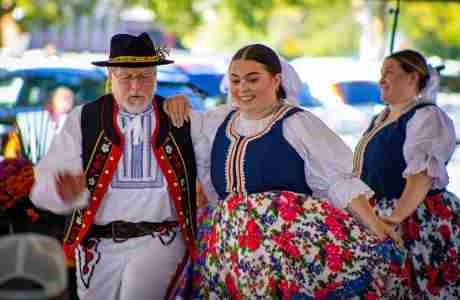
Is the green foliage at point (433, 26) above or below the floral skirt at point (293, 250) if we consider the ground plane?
below

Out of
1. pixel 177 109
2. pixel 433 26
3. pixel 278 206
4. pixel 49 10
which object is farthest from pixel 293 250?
pixel 433 26

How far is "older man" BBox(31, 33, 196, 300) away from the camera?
3.23m

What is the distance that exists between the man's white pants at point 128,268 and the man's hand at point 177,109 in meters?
0.46

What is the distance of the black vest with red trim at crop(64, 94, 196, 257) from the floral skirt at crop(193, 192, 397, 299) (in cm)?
18

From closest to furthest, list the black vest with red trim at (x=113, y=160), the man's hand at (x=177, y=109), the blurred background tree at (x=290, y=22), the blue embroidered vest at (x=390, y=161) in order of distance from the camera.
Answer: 1. the black vest with red trim at (x=113, y=160)
2. the man's hand at (x=177, y=109)
3. the blue embroidered vest at (x=390, y=161)
4. the blurred background tree at (x=290, y=22)

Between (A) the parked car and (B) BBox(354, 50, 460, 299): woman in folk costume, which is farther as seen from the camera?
(A) the parked car

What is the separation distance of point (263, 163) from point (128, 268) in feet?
2.13

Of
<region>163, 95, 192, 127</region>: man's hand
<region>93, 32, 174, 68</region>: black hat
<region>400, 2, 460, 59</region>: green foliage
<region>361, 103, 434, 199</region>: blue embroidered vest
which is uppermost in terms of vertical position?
<region>93, 32, 174, 68</region>: black hat

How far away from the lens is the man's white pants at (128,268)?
3209 mm

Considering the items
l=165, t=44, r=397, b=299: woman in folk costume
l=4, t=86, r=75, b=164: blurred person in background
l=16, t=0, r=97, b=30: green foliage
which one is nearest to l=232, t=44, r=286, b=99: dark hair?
l=165, t=44, r=397, b=299: woman in folk costume

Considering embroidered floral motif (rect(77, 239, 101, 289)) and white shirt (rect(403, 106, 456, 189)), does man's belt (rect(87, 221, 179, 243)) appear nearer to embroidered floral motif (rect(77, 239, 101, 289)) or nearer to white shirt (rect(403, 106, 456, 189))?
embroidered floral motif (rect(77, 239, 101, 289))

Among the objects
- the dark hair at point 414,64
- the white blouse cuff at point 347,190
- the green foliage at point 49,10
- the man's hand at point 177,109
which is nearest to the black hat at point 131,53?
the man's hand at point 177,109

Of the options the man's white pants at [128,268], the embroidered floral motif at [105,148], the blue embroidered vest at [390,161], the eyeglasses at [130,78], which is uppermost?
the eyeglasses at [130,78]

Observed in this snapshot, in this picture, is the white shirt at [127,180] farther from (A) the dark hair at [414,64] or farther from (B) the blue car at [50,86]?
(B) the blue car at [50,86]
